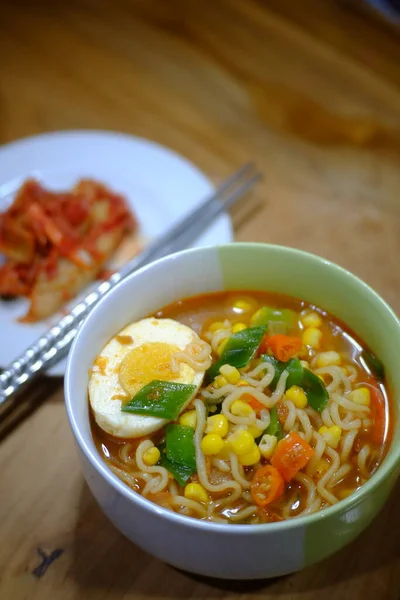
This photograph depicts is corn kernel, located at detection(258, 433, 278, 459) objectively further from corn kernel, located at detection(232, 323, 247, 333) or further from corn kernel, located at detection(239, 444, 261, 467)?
corn kernel, located at detection(232, 323, 247, 333)

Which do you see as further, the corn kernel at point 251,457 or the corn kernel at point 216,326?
the corn kernel at point 216,326

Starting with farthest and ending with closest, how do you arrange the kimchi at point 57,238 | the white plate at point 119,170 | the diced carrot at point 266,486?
the white plate at point 119,170, the kimchi at point 57,238, the diced carrot at point 266,486

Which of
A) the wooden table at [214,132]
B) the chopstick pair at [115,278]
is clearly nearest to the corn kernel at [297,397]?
the wooden table at [214,132]

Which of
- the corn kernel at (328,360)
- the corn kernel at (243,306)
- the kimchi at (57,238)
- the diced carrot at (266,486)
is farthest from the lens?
the kimchi at (57,238)

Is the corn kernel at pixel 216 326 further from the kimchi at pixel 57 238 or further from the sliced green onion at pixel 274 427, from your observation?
the kimchi at pixel 57 238

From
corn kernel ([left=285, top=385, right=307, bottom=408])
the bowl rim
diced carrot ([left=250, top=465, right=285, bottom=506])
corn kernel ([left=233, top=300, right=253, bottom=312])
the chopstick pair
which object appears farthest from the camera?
the chopstick pair

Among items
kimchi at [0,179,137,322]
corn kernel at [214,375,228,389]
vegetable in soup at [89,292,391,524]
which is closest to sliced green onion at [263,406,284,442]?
vegetable in soup at [89,292,391,524]

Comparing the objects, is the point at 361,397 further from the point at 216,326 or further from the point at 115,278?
the point at 115,278

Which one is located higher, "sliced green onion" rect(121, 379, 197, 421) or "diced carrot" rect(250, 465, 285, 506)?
"sliced green onion" rect(121, 379, 197, 421)
